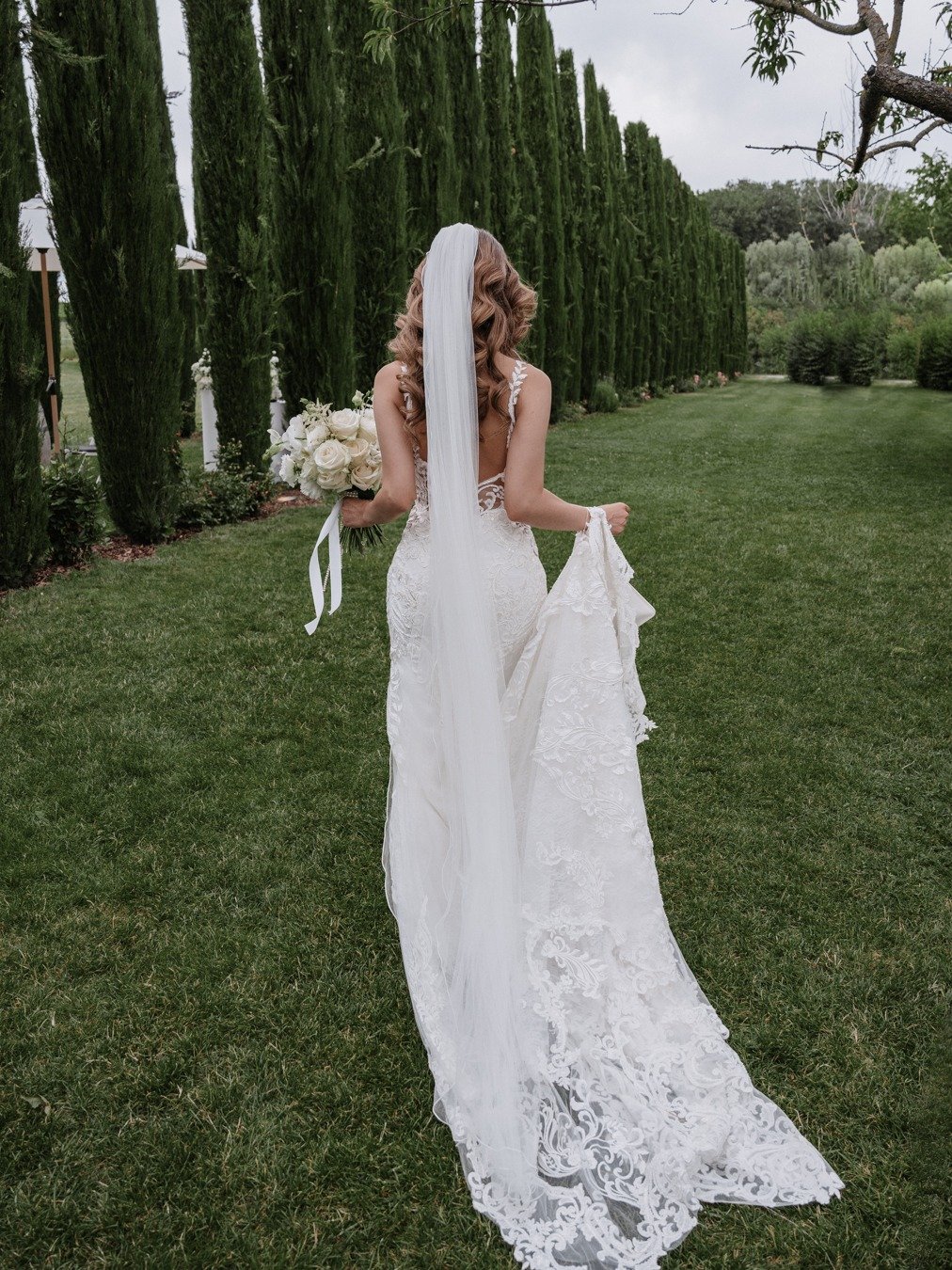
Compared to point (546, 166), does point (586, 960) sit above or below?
below

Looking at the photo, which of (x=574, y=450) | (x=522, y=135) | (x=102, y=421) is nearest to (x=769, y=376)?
(x=522, y=135)

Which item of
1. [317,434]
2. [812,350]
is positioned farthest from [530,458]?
[812,350]

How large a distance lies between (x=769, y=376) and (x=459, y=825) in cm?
3379

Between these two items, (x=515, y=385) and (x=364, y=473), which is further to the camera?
(x=364, y=473)

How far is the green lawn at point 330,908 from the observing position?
218 cm

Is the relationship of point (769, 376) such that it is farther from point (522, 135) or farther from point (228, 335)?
point (228, 335)

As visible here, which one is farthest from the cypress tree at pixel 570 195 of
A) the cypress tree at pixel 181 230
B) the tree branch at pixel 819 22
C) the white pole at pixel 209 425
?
the tree branch at pixel 819 22

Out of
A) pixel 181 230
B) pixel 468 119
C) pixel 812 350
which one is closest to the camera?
pixel 468 119

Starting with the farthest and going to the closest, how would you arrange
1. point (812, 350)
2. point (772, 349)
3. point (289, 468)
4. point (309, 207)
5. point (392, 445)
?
point (772, 349), point (812, 350), point (309, 207), point (289, 468), point (392, 445)

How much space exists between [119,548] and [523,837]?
5.91 m

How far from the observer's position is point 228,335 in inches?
352

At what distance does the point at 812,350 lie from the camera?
26469 millimetres

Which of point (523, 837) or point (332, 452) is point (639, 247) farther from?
point (523, 837)

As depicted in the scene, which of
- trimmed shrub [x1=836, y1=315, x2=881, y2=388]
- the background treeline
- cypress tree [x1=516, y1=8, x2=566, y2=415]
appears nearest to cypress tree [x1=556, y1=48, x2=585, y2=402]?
cypress tree [x1=516, y1=8, x2=566, y2=415]
